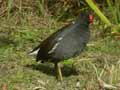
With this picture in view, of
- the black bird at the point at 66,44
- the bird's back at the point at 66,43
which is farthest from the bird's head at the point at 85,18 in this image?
the bird's back at the point at 66,43

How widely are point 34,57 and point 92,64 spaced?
3.19ft

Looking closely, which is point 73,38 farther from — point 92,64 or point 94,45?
point 94,45

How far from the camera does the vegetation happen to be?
6359 millimetres

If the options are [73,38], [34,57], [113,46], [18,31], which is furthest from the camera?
[18,31]

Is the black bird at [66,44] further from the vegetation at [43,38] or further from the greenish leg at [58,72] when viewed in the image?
the vegetation at [43,38]

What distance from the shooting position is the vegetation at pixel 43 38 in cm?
636

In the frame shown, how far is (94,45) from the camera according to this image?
25.9ft

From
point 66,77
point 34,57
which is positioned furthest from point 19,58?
point 66,77

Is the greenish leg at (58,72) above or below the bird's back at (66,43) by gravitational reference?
below

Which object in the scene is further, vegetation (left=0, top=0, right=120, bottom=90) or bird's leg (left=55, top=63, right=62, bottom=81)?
bird's leg (left=55, top=63, right=62, bottom=81)

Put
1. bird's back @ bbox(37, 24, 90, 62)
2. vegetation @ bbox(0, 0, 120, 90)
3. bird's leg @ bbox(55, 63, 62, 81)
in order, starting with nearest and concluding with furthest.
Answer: bird's back @ bbox(37, 24, 90, 62)
vegetation @ bbox(0, 0, 120, 90)
bird's leg @ bbox(55, 63, 62, 81)

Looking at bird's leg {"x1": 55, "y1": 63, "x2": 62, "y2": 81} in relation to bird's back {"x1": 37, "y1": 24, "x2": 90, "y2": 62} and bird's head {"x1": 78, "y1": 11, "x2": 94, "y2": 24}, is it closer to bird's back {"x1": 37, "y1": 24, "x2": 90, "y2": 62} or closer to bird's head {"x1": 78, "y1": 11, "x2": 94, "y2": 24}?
bird's back {"x1": 37, "y1": 24, "x2": 90, "y2": 62}

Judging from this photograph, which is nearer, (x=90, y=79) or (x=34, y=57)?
(x=90, y=79)

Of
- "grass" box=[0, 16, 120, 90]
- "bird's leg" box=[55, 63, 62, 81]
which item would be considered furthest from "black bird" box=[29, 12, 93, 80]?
"grass" box=[0, 16, 120, 90]
